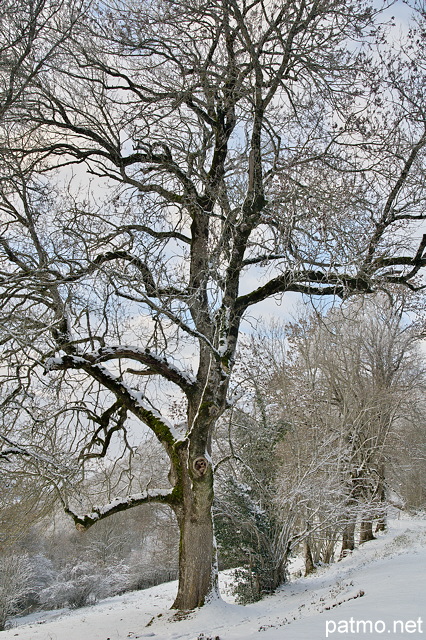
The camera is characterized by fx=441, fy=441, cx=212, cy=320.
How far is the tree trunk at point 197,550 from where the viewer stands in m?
6.81

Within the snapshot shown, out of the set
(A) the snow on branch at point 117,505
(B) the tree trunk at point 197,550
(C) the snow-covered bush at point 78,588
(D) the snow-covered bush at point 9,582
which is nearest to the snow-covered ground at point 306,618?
(B) the tree trunk at point 197,550

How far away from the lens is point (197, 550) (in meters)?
6.87

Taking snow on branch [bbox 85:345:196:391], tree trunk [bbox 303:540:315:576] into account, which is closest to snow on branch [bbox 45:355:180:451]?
snow on branch [bbox 85:345:196:391]

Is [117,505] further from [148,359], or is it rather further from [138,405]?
[148,359]

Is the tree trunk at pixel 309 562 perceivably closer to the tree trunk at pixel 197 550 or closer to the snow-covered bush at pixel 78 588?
the tree trunk at pixel 197 550

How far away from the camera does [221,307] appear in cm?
707

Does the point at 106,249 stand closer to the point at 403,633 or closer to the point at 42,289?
the point at 42,289

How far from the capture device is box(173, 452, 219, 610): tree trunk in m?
6.81

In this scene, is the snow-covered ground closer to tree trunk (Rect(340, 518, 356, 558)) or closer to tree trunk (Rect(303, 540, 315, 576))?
tree trunk (Rect(303, 540, 315, 576))

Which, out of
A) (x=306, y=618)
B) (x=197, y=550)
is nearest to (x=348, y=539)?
(x=197, y=550)

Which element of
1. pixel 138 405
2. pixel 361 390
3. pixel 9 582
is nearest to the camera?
pixel 138 405

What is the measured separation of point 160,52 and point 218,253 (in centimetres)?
347

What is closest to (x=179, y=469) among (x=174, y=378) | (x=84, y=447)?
(x=174, y=378)

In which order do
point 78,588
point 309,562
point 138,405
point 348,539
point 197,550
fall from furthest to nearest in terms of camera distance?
point 78,588
point 348,539
point 309,562
point 138,405
point 197,550
